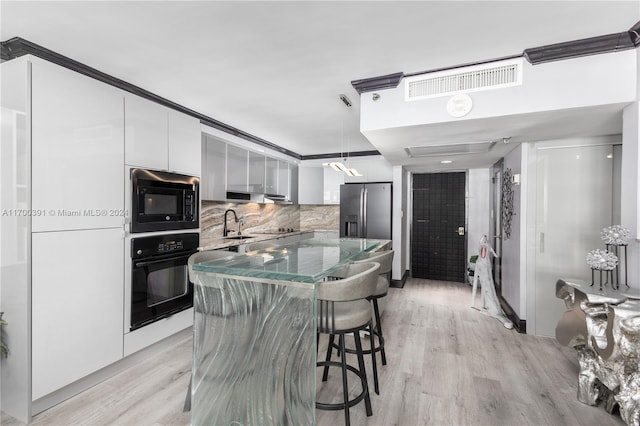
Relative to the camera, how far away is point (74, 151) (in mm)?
2139

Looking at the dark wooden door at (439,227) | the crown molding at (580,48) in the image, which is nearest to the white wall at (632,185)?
the crown molding at (580,48)

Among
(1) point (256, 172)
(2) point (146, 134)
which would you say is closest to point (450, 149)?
(1) point (256, 172)

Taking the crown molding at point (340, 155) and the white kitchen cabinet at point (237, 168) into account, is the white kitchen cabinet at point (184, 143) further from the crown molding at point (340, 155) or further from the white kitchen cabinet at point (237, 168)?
the crown molding at point (340, 155)

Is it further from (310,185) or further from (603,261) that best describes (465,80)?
(310,185)

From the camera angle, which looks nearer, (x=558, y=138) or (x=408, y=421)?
(x=408, y=421)

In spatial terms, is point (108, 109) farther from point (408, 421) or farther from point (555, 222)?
point (555, 222)

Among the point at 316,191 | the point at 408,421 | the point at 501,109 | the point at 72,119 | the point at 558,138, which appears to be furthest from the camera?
the point at 316,191

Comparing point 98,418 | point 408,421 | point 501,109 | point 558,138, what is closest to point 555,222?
A: point 558,138

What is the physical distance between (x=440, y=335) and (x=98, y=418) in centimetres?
294

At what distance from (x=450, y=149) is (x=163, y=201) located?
3102mm

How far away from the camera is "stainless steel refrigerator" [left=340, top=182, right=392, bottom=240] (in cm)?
518

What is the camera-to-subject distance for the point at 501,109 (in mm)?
2266

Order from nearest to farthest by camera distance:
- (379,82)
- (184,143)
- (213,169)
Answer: (379,82) < (184,143) < (213,169)

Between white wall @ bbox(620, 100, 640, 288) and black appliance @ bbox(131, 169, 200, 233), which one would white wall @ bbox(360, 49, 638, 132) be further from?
black appliance @ bbox(131, 169, 200, 233)
